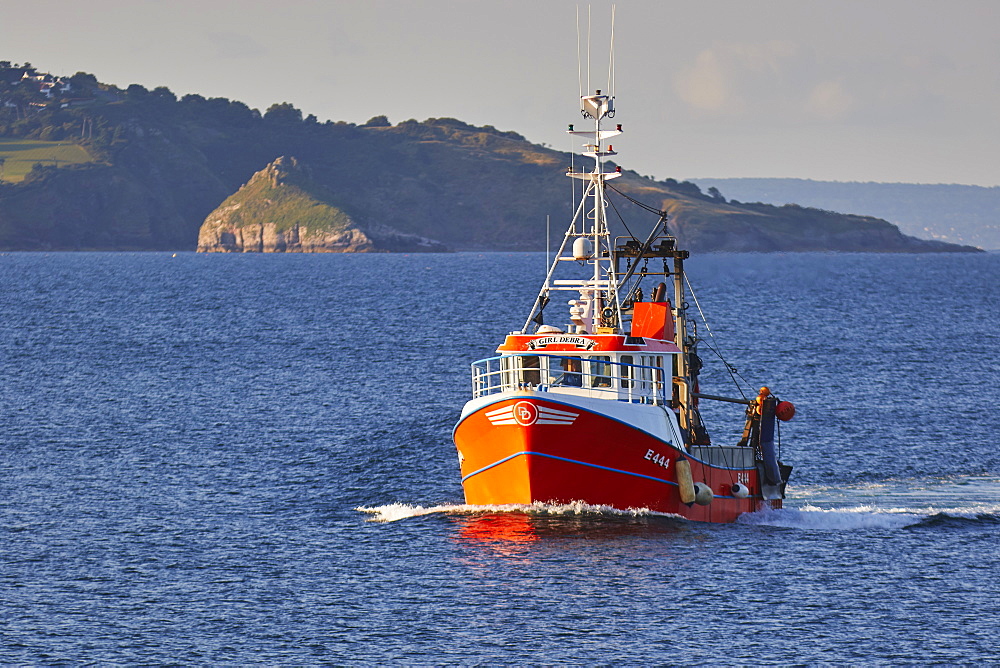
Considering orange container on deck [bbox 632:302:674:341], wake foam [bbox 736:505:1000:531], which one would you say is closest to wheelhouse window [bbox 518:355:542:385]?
orange container on deck [bbox 632:302:674:341]

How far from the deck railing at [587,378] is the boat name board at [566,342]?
0.32m

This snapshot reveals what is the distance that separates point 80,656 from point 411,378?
51.1m

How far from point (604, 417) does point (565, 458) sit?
67.8 inches

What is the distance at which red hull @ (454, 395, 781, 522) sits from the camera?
130ft

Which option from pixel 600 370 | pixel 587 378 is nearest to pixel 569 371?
pixel 587 378

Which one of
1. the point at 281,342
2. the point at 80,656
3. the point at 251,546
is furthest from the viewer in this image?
the point at 281,342

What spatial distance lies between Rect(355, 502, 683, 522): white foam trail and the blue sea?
4.0 inches

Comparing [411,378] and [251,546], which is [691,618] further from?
[411,378]

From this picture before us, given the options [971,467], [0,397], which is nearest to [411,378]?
[0,397]

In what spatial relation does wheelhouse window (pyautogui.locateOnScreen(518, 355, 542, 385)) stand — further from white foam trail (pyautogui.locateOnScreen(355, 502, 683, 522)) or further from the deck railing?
white foam trail (pyautogui.locateOnScreen(355, 502, 683, 522))

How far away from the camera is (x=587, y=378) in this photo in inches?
1682

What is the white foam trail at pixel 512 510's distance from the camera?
135ft

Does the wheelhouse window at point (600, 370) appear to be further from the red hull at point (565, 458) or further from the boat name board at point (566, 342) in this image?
the red hull at point (565, 458)

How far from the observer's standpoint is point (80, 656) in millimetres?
30984
